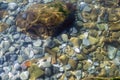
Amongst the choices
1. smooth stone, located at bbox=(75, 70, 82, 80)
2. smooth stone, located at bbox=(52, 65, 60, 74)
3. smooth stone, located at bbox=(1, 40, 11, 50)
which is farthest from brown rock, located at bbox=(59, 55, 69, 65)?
smooth stone, located at bbox=(1, 40, 11, 50)

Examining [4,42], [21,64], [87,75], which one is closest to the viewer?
[87,75]

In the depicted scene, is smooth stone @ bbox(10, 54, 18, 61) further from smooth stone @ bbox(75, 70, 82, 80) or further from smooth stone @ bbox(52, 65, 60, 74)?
smooth stone @ bbox(75, 70, 82, 80)

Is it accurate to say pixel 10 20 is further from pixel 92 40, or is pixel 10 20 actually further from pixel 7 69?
pixel 92 40

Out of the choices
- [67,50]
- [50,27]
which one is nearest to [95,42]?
[67,50]

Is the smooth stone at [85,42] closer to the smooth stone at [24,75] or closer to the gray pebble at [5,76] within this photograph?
the smooth stone at [24,75]

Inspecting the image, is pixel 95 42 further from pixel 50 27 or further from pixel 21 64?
pixel 21 64

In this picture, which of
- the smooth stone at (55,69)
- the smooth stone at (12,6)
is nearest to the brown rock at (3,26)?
the smooth stone at (12,6)

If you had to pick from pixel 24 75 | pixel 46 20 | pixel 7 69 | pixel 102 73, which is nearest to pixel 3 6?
pixel 46 20

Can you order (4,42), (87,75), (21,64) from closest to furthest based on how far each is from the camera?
(87,75) < (21,64) < (4,42)
